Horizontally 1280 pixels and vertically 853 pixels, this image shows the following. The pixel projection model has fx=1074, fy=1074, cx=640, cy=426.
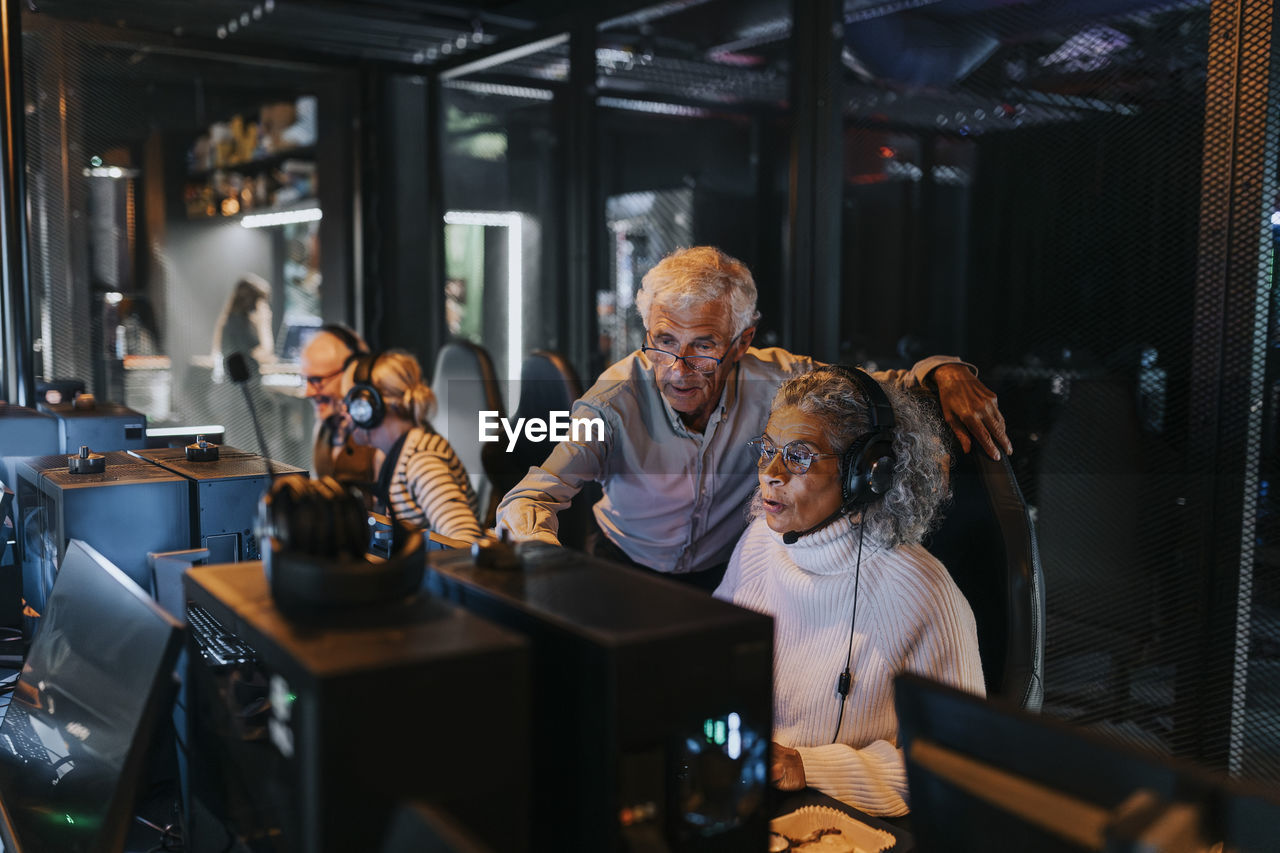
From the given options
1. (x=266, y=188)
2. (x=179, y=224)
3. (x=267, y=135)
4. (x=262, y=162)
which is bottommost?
(x=179, y=224)

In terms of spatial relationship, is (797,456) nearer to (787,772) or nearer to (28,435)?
(787,772)

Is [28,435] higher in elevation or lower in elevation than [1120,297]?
lower

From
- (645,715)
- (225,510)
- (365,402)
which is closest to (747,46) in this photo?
(365,402)

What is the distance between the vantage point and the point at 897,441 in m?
1.71

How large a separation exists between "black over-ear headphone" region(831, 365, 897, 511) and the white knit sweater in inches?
2.2

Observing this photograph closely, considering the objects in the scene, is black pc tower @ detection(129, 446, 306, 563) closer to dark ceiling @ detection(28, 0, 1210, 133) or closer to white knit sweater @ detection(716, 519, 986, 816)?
white knit sweater @ detection(716, 519, 986, 816)

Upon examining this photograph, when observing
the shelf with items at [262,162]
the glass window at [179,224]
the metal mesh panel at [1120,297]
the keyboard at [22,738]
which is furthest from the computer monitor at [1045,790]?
the shelf with items at [262,162]

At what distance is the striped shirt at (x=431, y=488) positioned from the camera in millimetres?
2568

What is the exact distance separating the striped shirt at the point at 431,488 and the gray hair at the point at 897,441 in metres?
1.04

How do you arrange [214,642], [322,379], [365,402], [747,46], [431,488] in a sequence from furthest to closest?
1. [747,46]
2. [322,379]
3. [365,402]
4. [431,488]
5. [214,642]

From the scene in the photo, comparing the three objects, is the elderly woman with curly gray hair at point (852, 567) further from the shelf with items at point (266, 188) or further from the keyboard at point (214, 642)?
the shelf with items at point (266, 188)

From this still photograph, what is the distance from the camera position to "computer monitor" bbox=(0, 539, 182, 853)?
91 centimetres

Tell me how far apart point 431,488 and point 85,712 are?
5.13ft

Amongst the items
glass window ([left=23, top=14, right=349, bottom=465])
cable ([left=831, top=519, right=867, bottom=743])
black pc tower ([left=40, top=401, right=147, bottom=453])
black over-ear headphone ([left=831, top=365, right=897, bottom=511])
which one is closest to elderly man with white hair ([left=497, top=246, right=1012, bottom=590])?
black over-ear headphone ([left=831, top=365, right=897, bottom=511])
